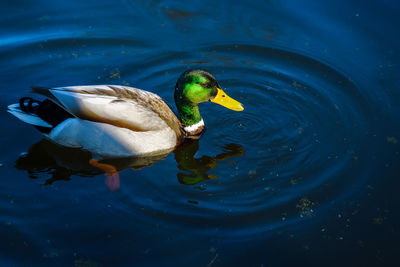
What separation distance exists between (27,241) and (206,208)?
6.27 feet

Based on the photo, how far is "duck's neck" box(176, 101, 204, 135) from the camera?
21.3 feet

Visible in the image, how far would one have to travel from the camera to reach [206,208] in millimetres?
5359

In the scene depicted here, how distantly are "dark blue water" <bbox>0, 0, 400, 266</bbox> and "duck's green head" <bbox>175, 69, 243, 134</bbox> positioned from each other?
0.31 metres

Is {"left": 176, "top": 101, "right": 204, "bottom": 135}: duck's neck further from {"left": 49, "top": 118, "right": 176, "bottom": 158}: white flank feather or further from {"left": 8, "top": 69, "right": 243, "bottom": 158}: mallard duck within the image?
{"left": 49, "top": 118, "right": 176, "bottom": 158}: white flank feather

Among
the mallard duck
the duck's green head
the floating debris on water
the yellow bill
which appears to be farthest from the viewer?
the yellow bill

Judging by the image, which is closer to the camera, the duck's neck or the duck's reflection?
the duck's reflection

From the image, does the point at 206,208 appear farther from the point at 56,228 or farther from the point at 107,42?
the point at 107,42

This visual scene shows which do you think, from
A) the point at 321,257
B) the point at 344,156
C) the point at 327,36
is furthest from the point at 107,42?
the point at 321,257

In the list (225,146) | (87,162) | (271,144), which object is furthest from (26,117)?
(271,144)

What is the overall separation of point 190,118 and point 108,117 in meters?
1.20

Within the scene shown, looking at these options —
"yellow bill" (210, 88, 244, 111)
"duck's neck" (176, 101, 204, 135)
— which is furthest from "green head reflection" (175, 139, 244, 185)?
"yellow bill" (210, 88, 244, 111)

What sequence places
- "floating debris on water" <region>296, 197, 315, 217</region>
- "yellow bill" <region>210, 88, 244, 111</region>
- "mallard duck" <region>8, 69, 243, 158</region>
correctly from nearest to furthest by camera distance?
"floating debris on water" <region>296, 197, 315, 217</region>, "mallard duck" <region>8, 69, 243, 158</region>, "yellow bill" <region>210, 88, 244, 111</region>

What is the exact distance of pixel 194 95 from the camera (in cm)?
632

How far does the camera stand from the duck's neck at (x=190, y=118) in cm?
648
